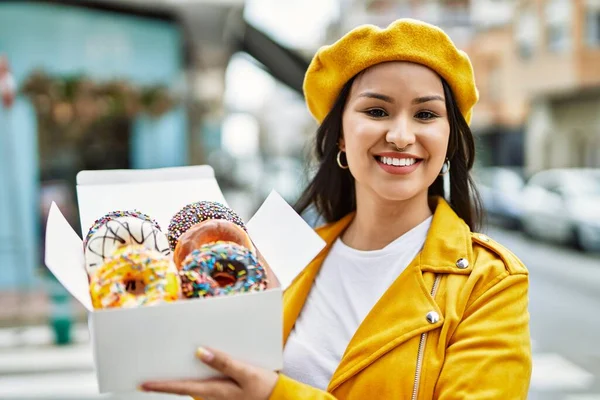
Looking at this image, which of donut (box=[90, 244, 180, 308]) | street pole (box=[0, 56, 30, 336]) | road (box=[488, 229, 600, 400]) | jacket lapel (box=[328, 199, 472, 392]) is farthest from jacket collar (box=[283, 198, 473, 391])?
street pole (box=[0, 56, 30, 336])

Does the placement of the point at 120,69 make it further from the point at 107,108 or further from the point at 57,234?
the point at 57,234

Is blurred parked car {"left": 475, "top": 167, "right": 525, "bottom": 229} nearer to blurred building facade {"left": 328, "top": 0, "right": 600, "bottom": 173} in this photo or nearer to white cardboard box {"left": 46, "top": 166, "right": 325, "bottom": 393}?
blurred building facade {"left": 328, "top": 0, "right": 600, "bottom": 173}

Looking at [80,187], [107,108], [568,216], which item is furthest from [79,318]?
[568,216]

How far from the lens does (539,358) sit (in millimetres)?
7168

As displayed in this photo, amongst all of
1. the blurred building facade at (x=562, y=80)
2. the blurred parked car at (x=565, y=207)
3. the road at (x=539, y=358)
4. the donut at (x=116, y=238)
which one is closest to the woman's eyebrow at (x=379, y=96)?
the donut at (x=116, y=238)

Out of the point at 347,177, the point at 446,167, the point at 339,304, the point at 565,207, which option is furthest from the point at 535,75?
the point at 339,304

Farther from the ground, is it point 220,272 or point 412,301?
point 220,272

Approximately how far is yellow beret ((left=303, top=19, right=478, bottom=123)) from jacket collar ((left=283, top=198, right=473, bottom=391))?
1.15 ft

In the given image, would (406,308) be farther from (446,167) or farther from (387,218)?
(446,167)

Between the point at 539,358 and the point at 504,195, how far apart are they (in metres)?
11.7

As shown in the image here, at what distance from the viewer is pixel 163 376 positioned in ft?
4.50

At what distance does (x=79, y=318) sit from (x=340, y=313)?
7.46 m

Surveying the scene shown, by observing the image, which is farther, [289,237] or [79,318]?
[79,318]

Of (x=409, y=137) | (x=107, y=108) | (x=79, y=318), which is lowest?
(x=79, y=318)
